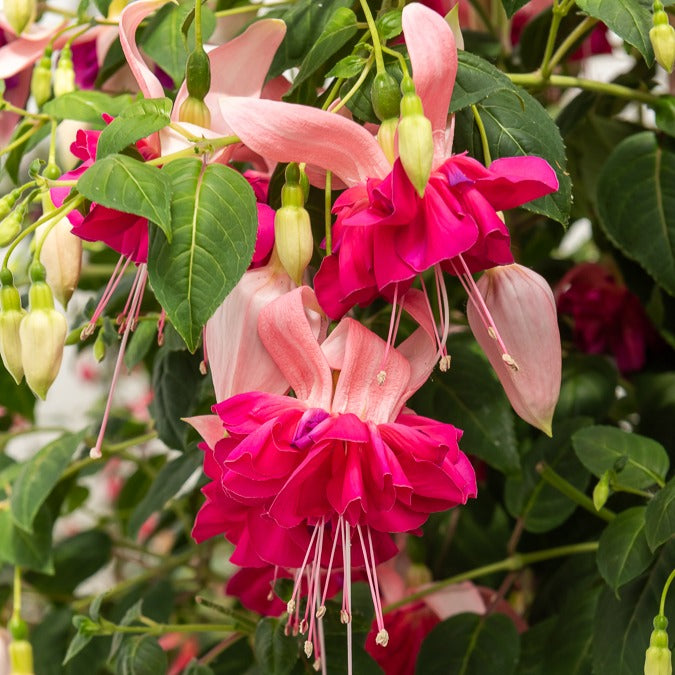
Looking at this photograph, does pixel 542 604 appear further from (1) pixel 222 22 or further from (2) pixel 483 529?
(1) pixel 222 22

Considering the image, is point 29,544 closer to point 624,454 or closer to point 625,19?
point 624,454

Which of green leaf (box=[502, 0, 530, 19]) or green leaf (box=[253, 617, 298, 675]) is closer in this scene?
green leaf (box=[502, 0, 530, 19])

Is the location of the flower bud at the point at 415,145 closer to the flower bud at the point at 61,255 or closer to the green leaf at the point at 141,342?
the flower bud at the point at 61,255

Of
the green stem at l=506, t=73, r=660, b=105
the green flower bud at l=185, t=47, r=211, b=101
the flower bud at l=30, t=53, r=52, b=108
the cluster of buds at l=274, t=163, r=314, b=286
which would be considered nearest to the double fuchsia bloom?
the cluster of buds at l=274, t=163, r=314, b=286

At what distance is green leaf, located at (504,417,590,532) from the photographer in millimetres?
824

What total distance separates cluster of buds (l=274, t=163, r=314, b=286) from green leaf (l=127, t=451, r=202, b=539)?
362 mm

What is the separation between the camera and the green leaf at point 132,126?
1.62ft

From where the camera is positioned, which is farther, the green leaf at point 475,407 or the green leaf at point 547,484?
the green leaf at point 547,484

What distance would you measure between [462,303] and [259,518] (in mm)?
381

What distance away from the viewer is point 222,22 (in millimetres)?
808

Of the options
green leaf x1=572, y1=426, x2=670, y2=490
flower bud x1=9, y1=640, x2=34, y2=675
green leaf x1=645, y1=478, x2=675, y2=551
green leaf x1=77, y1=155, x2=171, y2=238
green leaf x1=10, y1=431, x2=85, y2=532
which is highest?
green leaf x1=77, y1=155, x2=171, y2=238

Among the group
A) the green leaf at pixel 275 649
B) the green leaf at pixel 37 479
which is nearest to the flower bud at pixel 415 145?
the green leaf at pixel 275 649

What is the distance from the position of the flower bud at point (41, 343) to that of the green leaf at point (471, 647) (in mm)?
404

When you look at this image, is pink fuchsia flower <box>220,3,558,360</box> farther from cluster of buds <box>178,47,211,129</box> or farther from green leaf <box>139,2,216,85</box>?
green leaf <box>139,2,216,85</box>
